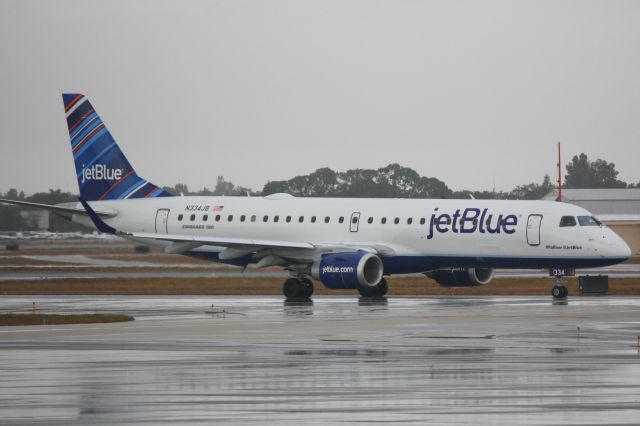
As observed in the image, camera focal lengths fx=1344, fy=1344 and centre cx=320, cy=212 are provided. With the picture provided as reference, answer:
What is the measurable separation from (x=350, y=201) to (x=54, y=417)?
36520 mm

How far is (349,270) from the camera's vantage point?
154ft

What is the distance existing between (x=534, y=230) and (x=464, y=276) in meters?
4.42

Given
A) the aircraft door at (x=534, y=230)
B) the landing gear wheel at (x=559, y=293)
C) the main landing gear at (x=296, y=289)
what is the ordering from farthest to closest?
1. the main landing gear at (x=296, y=289)
2. the aircraft door at (x=534, y=230)
3. the landing gear wheel at (x=559, y=293)

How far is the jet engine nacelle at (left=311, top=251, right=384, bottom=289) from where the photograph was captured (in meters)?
47.0

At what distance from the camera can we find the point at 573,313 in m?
37.3

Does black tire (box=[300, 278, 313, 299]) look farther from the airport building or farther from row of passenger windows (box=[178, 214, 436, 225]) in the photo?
the airport building

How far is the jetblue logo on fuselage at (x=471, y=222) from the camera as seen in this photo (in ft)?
156

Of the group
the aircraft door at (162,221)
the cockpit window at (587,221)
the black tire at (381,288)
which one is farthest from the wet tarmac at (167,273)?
the black tire at (381,288)

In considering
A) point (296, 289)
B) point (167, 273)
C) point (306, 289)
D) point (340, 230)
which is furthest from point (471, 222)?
point (167, 273)

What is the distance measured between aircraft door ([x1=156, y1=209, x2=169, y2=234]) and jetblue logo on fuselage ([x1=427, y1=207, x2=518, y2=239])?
481 inches

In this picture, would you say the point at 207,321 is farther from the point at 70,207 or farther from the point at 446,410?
the point at 70,207

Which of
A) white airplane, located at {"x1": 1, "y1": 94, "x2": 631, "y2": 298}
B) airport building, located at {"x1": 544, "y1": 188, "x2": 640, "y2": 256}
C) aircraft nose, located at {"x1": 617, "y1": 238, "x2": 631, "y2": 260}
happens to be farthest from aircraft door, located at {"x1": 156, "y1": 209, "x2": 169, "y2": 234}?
airport building, located at {"x1": 544, "y1": 188, "x2": 640, "y2": 256}

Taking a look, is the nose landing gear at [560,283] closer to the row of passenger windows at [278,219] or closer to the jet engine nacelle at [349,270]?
the row of passenger windows at [278,219]

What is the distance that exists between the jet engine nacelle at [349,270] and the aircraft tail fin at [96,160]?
39.6 ft
